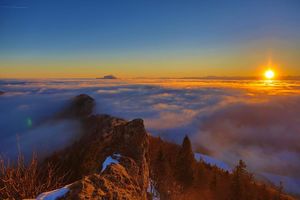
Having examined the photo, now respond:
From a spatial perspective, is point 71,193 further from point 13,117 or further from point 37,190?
point 13,117

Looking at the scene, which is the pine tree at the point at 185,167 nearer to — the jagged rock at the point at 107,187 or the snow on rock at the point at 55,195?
the jagged rock at the point at 107,187

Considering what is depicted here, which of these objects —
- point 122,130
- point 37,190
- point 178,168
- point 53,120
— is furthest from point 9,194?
point 53,120

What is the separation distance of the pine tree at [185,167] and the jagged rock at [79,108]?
81.0 metres

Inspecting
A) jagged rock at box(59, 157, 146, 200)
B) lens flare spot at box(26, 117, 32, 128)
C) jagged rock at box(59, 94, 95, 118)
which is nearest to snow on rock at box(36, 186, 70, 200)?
jagged rock at box(59, 157, 146, 200)

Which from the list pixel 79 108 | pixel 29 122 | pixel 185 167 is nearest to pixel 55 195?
pixel 185 167

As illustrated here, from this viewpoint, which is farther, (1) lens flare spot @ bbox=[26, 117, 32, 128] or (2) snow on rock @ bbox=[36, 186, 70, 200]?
(1) lens flare spot @ bbox=[26, 117, 32, 128]

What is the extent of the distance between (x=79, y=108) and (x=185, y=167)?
9998 cm

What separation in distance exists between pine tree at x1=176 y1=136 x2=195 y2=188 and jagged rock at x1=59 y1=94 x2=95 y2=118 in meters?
81.0

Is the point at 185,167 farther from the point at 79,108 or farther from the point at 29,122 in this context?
the point at 29,122

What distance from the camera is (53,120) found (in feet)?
481

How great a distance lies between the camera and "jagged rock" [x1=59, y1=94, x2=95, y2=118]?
126 metres

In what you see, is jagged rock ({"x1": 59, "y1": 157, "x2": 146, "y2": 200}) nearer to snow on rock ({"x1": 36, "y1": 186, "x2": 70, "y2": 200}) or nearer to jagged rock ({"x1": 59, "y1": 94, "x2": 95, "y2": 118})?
snow on rock ({"x1": 36, "y1": 186, "x2": 70, "y2": 200})

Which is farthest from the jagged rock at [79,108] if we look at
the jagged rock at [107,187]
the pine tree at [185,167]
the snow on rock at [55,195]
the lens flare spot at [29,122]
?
the snow on rock at [55,195]

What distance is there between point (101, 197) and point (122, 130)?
845cm
